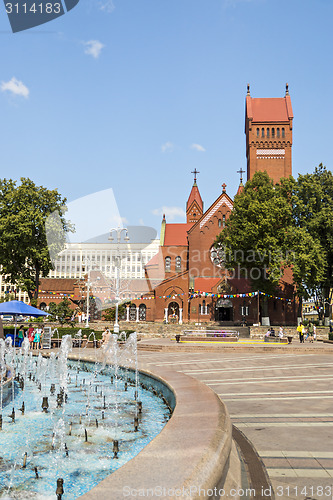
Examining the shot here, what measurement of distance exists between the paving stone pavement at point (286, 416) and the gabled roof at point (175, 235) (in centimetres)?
4955

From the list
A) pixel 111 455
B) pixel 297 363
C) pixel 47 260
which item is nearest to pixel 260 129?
pixel 47 260

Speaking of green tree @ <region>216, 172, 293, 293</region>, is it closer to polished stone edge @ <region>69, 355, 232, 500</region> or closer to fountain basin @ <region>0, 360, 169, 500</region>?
fountain basin @ <region>0, 360, 169, 500</region>

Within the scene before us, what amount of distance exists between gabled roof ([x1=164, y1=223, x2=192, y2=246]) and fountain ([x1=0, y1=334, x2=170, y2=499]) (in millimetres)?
52680

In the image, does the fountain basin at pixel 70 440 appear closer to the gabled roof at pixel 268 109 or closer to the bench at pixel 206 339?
the bench at pixel 206 339

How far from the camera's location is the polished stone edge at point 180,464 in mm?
2871

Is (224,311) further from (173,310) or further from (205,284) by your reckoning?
(173,310)

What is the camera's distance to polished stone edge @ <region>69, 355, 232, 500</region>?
287cm

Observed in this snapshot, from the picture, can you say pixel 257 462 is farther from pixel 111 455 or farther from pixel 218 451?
pixel 111 455

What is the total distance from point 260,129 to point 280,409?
171 ft

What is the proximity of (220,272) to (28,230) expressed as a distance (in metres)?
24.5

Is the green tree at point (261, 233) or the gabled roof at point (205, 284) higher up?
the green tree at point (261, 233)

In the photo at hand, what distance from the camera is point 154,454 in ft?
12.0

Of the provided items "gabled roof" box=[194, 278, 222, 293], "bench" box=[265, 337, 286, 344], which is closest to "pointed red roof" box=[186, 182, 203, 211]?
"gabled roof" box=[194, 278, 222, 293]

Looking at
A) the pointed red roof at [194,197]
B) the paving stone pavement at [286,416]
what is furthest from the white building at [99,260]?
the paving stone pavement at [286,416]
